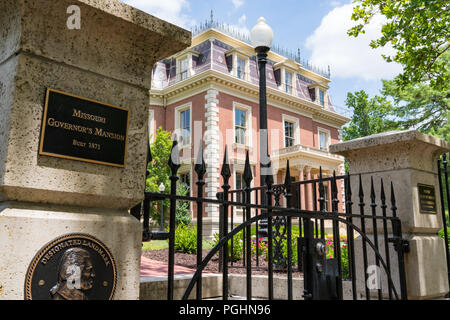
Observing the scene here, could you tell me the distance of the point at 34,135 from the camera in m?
1.54

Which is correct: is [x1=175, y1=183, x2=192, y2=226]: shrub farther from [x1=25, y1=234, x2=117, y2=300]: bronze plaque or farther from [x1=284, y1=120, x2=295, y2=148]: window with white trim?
[x1=25, y1=234, x2=117, y2=300]: bronze plaque

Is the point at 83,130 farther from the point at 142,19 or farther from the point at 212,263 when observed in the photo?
the point at 212,263

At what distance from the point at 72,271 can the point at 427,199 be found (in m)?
3.64

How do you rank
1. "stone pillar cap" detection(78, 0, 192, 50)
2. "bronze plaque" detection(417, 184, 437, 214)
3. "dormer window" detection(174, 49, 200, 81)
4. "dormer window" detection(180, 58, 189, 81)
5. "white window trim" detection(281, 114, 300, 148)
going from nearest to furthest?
"stone pillar cap" detection(78, 0, 192, 50) < "bronze plaque" detection(417, 184, 437, 214) < "dormer window" detection(174, 49, 200, 81) < "dormer window" detection(180, 58, 189, 81) < "white window trim" detection(281, 114, 300, 148)

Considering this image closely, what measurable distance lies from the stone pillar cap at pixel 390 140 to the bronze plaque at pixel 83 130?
9.52ft

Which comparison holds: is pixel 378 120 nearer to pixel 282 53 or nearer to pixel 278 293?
pixel 282 53

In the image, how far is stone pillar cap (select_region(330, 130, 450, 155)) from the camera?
3.66 m

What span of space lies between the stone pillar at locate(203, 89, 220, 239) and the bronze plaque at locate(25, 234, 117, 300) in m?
17.2

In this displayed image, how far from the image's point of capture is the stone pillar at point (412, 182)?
145 inches

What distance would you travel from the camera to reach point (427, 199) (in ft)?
12.9

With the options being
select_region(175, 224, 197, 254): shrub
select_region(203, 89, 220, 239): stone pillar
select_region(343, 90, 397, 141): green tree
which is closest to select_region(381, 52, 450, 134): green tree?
select_region(343, 90, 397, 141): green tree
